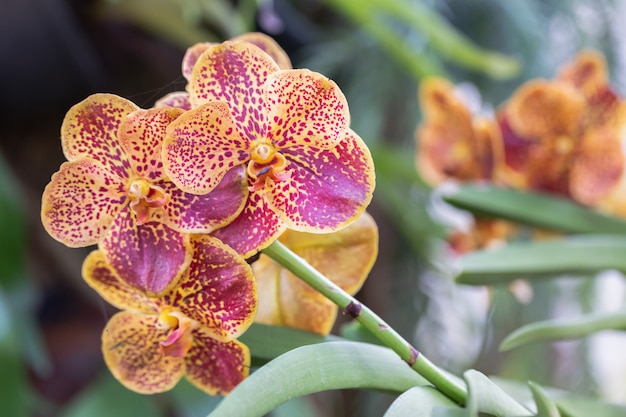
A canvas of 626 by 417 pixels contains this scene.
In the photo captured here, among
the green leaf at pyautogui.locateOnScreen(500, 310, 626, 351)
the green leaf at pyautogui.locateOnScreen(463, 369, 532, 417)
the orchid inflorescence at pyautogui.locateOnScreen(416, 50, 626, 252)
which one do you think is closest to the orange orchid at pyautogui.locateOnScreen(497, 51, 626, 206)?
the orchid inflorescence at pyautogui.locateOnScreen(416, 50, 626, 252)

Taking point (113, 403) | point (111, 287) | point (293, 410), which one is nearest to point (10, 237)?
point (113, 403)

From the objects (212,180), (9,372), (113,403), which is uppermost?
(212,180)

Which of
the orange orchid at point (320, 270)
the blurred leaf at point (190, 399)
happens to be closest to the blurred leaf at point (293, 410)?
the blurred leaf at point (190, 399)

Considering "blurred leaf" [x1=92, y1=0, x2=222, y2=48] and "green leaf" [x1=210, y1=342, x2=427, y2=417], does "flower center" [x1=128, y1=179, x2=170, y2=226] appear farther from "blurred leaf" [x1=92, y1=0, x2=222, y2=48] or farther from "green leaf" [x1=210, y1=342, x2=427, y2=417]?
"blurred leaf" [x1=92, y1=0, x2=222, y2=48]

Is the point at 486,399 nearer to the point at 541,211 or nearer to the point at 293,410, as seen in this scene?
the point at 541,211

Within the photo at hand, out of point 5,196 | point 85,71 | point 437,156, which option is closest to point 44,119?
point 85,71

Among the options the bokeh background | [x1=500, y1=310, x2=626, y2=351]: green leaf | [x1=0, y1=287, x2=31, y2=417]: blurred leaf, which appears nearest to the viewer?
[x1=500, y1=310, x2=626, y2=351]: green leaf

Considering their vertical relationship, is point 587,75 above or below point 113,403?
above

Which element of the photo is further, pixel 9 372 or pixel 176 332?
pixel 9 372

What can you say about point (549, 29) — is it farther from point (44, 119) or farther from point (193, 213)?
point (193, 213)
